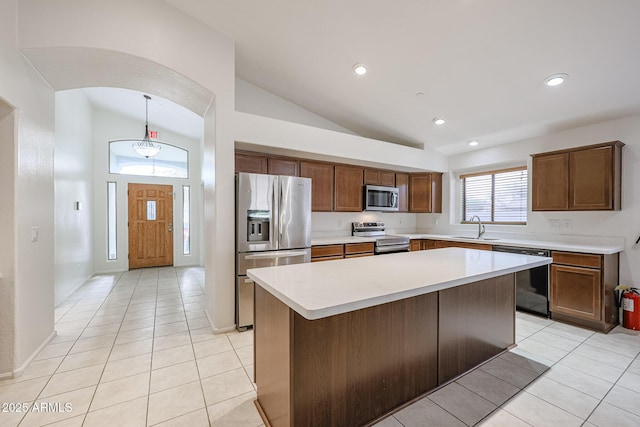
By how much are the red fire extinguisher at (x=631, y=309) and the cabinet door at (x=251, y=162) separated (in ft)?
14.8

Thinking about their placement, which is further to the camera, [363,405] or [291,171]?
[291,171]

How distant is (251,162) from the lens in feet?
11.7

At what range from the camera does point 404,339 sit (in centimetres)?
175

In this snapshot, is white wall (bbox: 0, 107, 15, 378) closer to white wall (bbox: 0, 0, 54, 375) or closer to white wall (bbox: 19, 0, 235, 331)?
white wall (bbox: 0, 0, 54, 375)

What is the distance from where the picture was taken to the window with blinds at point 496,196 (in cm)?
434

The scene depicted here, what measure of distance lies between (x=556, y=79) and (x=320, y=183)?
2961 millimetres

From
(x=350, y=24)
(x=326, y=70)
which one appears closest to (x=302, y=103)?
(x=326, y=70)

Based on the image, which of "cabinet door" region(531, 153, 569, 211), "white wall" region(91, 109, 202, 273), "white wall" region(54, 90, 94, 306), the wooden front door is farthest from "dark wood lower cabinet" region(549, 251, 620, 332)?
the wooden front door

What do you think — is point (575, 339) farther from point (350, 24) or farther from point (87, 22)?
point (87, 22)

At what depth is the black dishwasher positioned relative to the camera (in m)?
3.36

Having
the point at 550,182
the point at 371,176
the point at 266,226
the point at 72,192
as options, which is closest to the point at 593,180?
the point at 550,182

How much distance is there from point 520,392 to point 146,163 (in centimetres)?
764

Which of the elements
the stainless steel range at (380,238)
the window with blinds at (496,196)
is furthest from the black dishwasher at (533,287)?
the stainless steel range at (380,238)

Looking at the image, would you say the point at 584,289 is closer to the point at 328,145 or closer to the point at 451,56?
the point at 451,56
